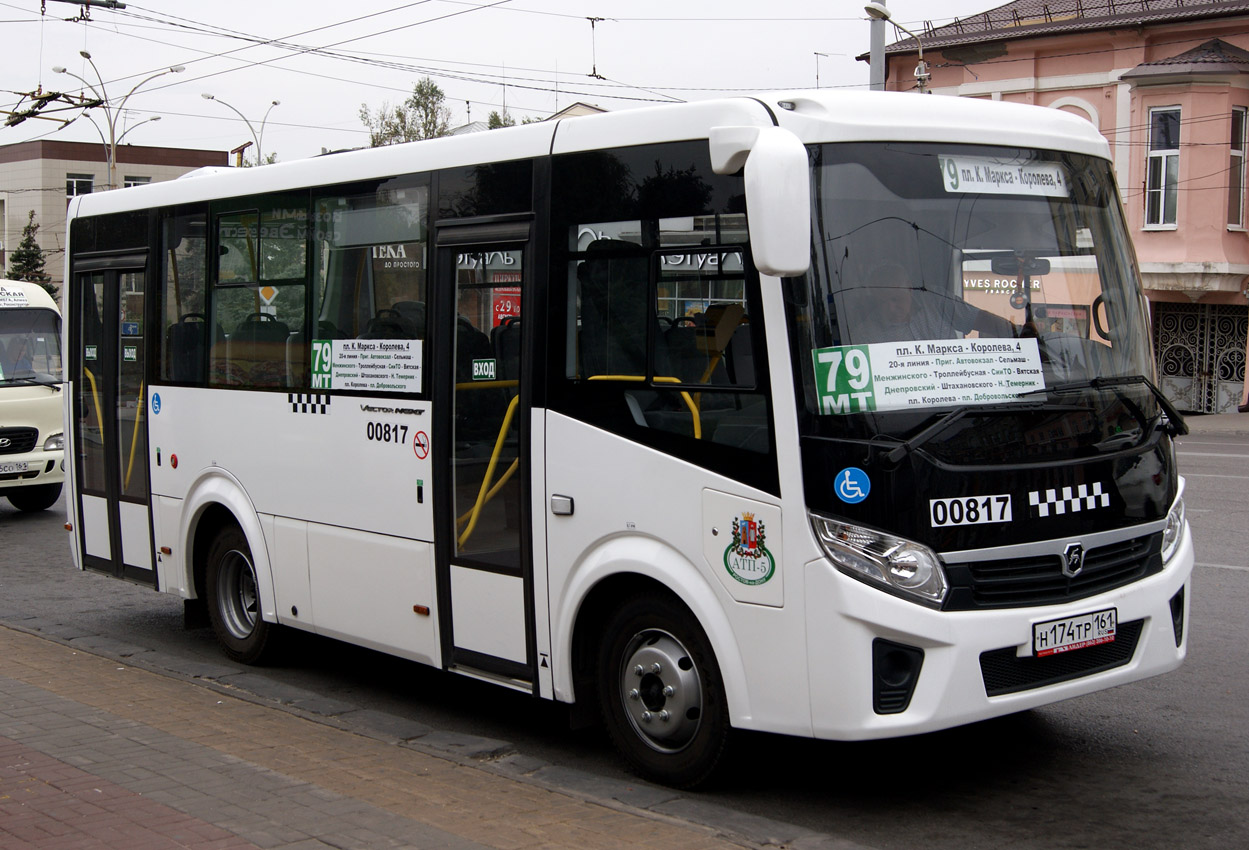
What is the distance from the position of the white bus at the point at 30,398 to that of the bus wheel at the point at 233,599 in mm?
6821

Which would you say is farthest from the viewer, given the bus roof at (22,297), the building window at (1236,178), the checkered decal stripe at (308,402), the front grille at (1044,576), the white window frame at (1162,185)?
the white window frame at (1162,185)

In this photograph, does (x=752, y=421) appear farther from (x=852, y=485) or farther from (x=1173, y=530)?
(x=1173, y=530)

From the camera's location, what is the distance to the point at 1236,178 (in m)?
31.5

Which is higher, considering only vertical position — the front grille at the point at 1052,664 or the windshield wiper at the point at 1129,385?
the windshield wiper at the point at 1129,385

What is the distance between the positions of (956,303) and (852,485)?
0.87 m

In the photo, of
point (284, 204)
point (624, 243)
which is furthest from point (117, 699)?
point (624, 243)

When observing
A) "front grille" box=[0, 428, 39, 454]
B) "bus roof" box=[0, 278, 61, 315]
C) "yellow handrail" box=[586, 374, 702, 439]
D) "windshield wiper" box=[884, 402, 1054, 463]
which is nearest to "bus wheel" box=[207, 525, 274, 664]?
"yellow handrail" box=[586, 374, 702, 439]

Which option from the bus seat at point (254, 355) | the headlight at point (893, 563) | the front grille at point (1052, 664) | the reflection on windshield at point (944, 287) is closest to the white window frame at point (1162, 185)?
the bus seat at point (254, 355)

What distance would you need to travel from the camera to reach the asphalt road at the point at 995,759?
17.4 ft

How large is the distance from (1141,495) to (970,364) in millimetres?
1048

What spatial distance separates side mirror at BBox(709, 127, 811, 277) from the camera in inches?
191

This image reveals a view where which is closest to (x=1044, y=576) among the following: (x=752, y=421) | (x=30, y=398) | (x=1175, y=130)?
(x=752, y=421)

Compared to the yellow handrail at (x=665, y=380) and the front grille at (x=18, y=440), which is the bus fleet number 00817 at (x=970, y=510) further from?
the front grille at (x=18, y=440)

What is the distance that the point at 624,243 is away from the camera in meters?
5.86
